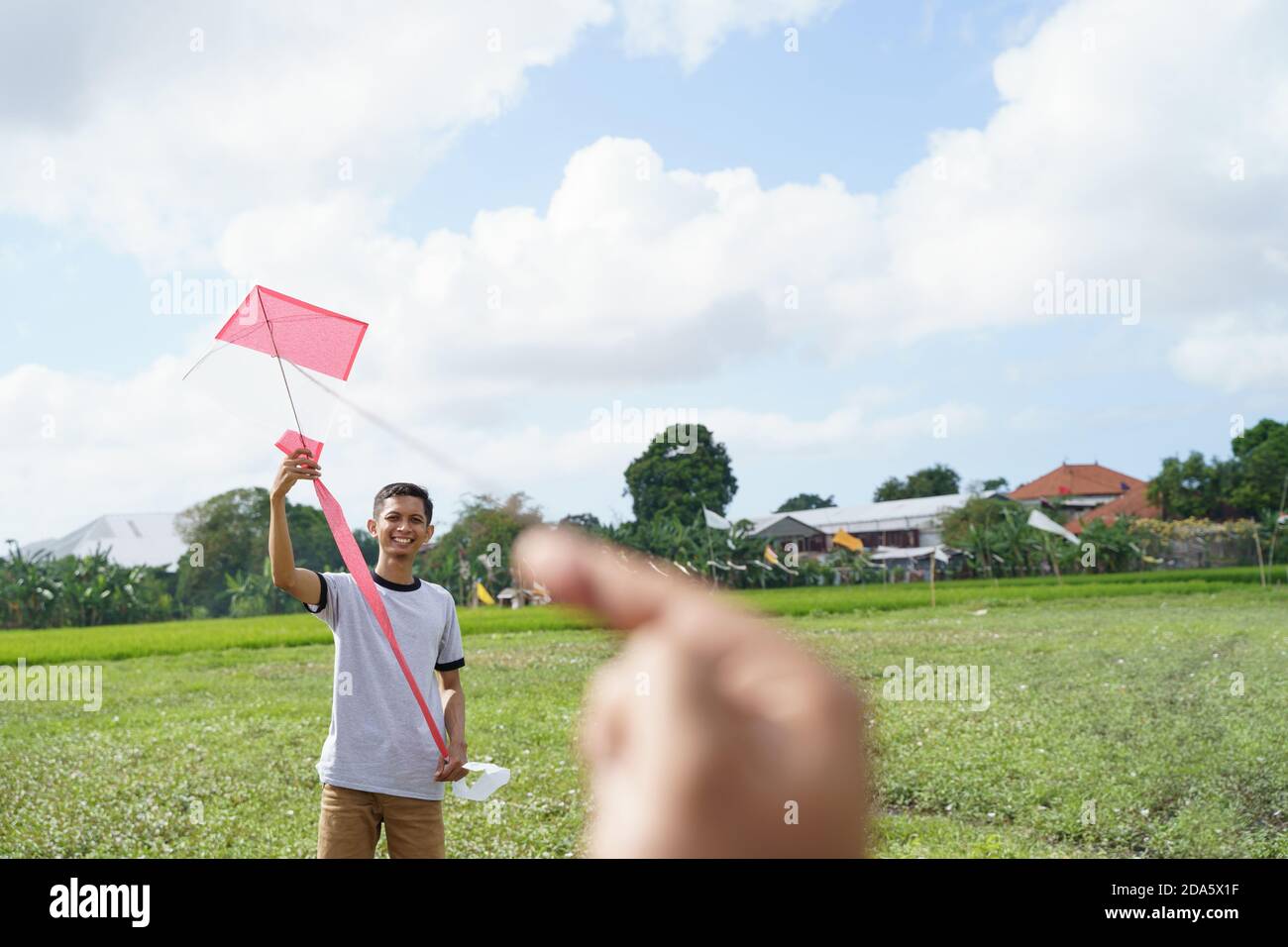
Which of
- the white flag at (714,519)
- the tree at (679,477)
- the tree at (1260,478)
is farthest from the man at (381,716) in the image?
the tree at (679,477)

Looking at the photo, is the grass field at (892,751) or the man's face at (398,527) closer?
the man's face at (398,527)

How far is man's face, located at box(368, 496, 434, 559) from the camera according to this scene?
317cm

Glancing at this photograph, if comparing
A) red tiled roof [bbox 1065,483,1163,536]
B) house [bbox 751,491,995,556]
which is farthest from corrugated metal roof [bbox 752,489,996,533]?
red tiled roof [bbox 1065,483,1163,536]

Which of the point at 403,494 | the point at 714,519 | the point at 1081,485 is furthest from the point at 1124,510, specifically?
the point at 403,494

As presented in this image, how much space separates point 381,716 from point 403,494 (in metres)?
0.66

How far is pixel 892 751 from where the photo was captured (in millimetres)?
8453

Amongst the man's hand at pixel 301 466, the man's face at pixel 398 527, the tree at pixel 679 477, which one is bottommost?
the man's face at pixel 398 527

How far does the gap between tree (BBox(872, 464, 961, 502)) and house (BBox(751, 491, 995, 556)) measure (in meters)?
5.13

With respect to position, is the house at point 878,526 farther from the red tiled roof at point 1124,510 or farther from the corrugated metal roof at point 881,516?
the red tiled roof at point 1124,510

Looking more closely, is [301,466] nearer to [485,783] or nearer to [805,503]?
[485,783]

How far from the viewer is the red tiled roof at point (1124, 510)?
146 ft

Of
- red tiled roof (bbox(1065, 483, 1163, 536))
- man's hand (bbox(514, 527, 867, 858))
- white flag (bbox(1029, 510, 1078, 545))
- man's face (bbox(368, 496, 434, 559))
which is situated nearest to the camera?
man's hand (bbox(514, 527, 867, 858))

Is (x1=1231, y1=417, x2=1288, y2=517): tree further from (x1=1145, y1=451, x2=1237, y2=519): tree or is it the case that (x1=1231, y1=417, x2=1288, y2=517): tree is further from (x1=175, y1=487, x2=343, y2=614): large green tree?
(x1=175, y1=487, x2=343, y2=614): large green tree

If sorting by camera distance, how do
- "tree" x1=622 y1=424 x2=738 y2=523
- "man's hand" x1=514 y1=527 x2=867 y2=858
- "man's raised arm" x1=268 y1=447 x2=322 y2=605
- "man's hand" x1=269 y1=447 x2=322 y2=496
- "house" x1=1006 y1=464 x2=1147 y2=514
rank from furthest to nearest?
"house" x1=1006 y1=464 x2=1147 y2=514, "tree" x1=622 y1=424 x2=738 y2=523, "man's raised arm" x1=268 y1=447 x2=322 y2=605, "man's hand" x1=269 y1=447 x2=322 y2=496, "man's hand" x1=514 y1=527 x2=867 y2=858
